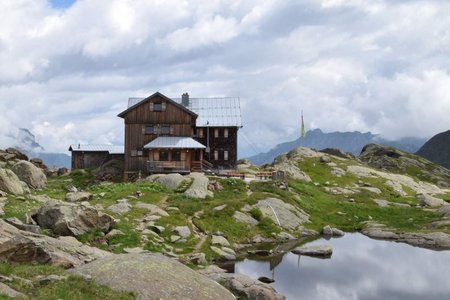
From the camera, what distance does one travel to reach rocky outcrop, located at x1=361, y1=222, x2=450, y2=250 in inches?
2164

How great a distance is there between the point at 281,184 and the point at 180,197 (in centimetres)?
2136

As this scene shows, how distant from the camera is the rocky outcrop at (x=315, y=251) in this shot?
48.5 m

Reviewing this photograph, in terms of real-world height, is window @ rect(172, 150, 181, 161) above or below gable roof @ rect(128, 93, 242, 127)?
below

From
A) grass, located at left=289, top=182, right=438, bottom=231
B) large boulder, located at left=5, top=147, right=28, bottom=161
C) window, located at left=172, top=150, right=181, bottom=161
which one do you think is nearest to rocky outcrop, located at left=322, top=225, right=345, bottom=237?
grass, located at left=289, top=182, right=438, bottom=231

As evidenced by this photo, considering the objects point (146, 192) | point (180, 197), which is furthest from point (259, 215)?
point (146, 192)

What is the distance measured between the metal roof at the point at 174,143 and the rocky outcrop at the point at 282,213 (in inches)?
851

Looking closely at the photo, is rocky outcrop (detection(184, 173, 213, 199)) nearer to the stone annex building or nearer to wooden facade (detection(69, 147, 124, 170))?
the stone annex building

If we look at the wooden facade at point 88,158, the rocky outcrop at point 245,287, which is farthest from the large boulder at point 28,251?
the wooden facade at point 88,158

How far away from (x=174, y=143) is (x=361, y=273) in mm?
43665

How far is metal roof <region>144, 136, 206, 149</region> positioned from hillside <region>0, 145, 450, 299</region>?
31.2ft

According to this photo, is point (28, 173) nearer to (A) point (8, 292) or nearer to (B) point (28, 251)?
(B) point (28, 251)

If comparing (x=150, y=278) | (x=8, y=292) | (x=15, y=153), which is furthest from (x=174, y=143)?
(x=8, y=292)

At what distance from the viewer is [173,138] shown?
267 feet

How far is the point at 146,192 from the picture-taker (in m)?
59.2
